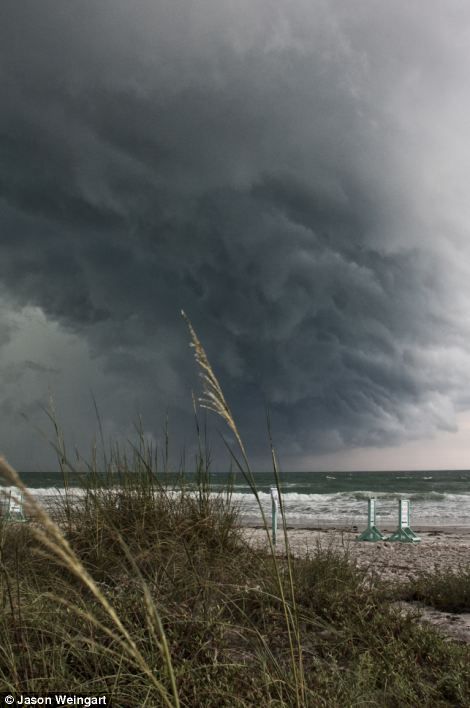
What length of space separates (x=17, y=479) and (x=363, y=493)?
130ft

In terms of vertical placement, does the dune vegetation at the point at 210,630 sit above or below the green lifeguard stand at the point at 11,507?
below

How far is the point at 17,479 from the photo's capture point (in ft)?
3.22

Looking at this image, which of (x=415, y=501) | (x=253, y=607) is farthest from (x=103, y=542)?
(x=415, y=501)

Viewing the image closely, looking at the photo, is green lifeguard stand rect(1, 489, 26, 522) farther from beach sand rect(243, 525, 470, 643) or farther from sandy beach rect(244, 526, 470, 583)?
sandy beach rect(244, 526, 470, 583)

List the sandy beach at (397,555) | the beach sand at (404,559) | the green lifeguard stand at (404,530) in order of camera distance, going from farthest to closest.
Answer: the green lifeguard stand at (404,530), the sandy beach at (397,555), the beach sand at (404,559)

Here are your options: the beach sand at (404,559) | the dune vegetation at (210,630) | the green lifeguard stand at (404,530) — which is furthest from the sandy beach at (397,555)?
the dune vegetation at (210,630)

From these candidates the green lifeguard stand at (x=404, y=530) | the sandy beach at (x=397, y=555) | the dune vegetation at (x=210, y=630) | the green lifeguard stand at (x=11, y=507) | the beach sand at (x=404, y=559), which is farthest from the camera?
the green lifeguard stand at (x=404, y=530)

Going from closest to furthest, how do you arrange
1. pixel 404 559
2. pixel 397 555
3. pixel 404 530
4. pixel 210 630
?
pixel 210 630
pixel 404 559
pixel 397 555
pixel 404 530

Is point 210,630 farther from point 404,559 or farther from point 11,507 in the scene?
point 404,559

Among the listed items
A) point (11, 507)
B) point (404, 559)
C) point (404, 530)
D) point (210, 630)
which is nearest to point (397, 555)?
point (404, 559)

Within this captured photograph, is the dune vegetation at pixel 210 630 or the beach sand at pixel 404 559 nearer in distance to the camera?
the dune vegetation at pixel 210 630

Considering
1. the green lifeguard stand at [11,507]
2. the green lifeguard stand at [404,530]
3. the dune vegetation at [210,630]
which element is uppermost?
the green lifeguard stand at [11,507]

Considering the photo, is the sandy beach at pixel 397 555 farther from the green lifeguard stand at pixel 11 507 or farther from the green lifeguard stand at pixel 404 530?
the green lifeguard stand at pixel 11 507

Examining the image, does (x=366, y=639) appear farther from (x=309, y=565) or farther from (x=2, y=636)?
(x=2, y=636)
